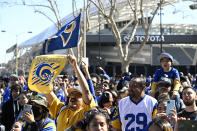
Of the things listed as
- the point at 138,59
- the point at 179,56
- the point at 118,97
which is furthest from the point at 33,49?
the point at 118,97

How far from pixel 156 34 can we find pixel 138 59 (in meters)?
5.00

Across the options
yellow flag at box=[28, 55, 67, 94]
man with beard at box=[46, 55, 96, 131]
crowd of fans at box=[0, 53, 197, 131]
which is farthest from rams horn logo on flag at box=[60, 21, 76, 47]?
man with beard at box=[46, 55, 96, 131]

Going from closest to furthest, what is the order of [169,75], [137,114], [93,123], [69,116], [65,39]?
[93,123]
[69,116]
[137,114]
[65,39]
[169,75]

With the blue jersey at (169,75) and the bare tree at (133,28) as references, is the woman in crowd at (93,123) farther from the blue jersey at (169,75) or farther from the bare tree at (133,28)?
the bare tree at (133,28)

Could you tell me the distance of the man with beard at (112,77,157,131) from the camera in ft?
17.6

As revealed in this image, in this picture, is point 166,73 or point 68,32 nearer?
point 68,32

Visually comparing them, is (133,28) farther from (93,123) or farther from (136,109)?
(93,123)

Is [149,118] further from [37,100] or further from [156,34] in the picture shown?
[156,34]

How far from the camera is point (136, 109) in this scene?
17.8ft

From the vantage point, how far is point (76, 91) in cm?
531

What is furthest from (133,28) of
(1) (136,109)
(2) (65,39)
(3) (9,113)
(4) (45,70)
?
(1) (136,109)

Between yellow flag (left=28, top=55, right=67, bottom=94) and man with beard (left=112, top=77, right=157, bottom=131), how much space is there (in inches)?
43.8

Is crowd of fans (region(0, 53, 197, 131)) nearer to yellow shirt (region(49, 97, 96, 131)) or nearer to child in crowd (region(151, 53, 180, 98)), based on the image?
yellow shirt (region(49, 97, 96, 131))

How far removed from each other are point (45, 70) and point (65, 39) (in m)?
1.82
